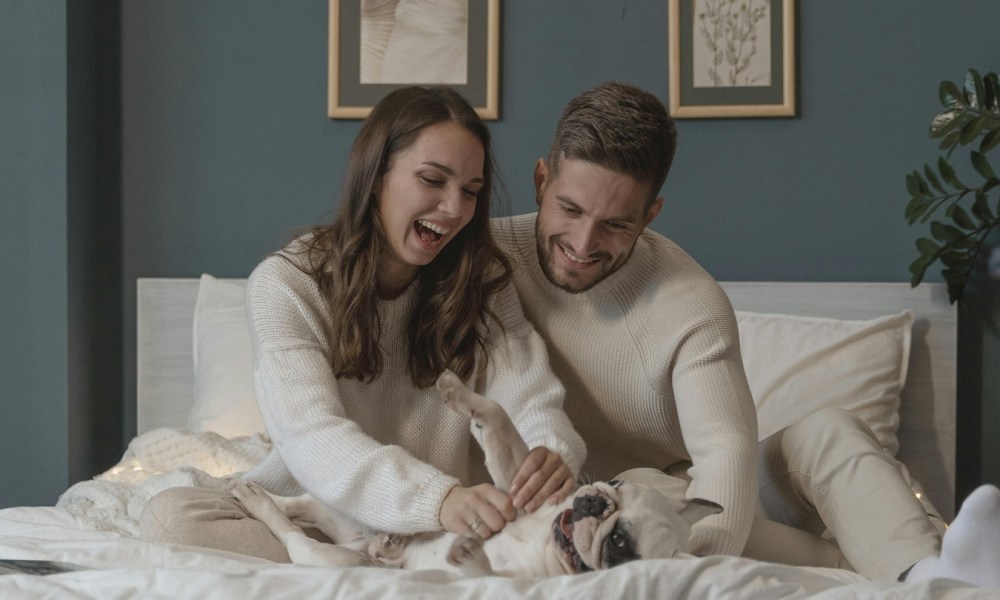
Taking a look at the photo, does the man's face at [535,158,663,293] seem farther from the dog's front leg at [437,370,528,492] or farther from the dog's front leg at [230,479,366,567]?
the dog's front leg at [230,479,366,567]

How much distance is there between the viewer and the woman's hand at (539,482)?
49.7 inches

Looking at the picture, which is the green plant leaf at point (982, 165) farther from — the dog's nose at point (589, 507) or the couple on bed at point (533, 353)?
the dog's nose at point (589, 507)

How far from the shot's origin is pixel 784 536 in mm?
1669

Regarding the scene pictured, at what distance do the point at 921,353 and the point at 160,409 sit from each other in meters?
2.09

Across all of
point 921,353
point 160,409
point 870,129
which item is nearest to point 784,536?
point 921,353

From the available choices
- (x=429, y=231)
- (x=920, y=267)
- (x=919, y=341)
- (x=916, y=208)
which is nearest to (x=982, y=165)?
(x=916, y=208)

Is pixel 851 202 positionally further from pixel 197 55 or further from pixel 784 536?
pixel 197 55

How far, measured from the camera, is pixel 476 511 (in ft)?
4.22

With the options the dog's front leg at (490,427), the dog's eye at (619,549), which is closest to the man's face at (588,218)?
the dog's front leg at (490,427)

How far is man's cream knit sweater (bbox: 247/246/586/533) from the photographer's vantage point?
1.40 meters

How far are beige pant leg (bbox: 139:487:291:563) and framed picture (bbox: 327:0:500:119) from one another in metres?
1.63

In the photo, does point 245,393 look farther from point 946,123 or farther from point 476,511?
point 946,123

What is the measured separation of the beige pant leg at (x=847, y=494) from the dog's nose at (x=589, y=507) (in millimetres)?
514

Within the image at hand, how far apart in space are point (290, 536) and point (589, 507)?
1.58 feet
